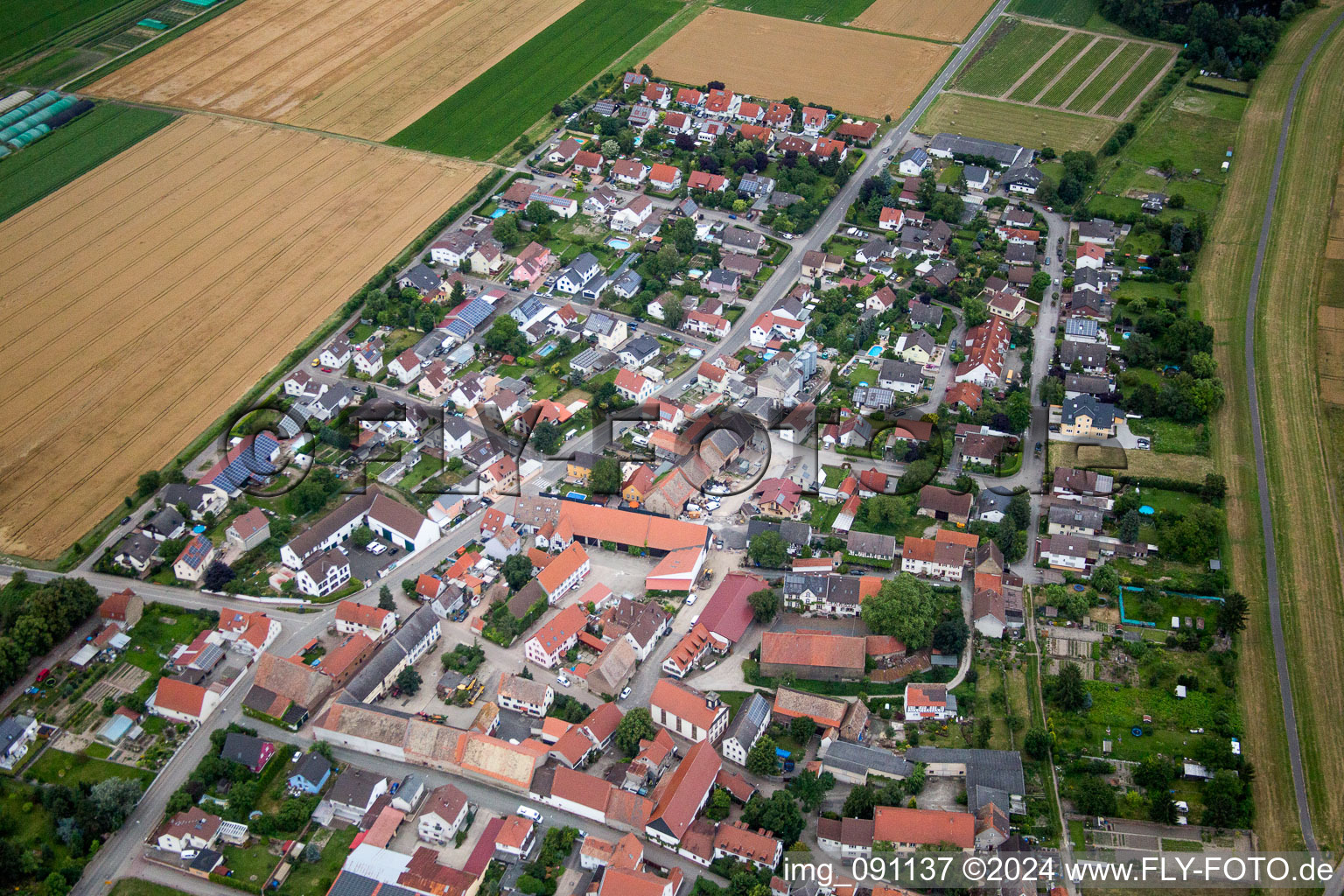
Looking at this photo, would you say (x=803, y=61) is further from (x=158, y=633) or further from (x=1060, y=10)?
(x=158, y=633)

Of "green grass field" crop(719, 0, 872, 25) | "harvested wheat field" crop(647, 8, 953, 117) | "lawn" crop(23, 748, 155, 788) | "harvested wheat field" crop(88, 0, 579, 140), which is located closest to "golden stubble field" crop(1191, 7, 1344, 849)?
"harvested wheat field" crop(647, 8, 953, 117)

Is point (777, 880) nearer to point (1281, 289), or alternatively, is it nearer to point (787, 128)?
point (1281, 289)

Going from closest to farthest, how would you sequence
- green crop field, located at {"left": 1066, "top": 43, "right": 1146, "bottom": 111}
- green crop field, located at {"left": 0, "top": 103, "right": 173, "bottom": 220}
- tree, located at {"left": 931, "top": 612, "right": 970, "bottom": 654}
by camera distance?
tree, located at {"left": 931, "top": 612, "right": 970, "bottom": 654}, green crop field, located at {"left": 0, "top": 103, "right": 173, "bottom": 220}, green crop field, located at {"left": 1066, "top": 43, "right": 1146, "bottom": 111}

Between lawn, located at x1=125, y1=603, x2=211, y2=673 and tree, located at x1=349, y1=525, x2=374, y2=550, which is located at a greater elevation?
tree, located at x1=349, y1=525, x2=374, y2=550

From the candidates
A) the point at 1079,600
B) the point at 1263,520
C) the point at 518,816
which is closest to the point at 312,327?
the point at 518,816

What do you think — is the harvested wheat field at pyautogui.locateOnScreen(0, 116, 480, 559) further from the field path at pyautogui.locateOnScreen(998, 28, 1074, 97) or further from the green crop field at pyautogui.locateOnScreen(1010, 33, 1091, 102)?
the green crop field at pyautogui.locateOnScreen(1010, 33, 1091, 102)

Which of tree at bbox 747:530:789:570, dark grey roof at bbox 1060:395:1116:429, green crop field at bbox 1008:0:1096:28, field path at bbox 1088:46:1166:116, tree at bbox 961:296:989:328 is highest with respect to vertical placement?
green crop field at bbox 1008:0:1096:28

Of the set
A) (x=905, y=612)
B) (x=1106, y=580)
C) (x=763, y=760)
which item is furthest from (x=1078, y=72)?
(x=763, y=760)

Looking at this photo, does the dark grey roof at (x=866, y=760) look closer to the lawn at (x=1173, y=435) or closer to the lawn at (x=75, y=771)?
the lawn at (x=1173, y=435)
